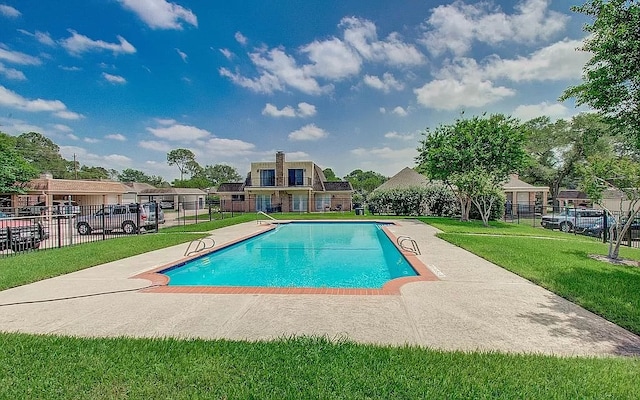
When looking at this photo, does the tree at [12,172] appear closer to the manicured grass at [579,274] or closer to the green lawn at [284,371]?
the green lawn at [284,371]

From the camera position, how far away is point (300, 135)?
110 ft

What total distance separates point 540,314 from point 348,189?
32.3 m

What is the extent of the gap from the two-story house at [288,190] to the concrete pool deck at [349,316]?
28432mm

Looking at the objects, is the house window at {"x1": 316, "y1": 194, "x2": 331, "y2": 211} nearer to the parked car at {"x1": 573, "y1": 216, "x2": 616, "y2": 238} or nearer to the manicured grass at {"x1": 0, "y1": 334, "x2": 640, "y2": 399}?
the parked car at {"x1": 573, "y1": 216, "x2": 616, "y2": 238}

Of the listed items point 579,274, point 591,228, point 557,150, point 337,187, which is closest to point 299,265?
point 579,274

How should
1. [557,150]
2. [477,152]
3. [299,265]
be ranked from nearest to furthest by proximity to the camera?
[299,265]
[477,152]
[557,150]

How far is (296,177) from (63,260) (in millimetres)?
27456

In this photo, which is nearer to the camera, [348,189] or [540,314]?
[540,314]

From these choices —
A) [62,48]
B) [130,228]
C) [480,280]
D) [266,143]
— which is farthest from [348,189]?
[480,280]

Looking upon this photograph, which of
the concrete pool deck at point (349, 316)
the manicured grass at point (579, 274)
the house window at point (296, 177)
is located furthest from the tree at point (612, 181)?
the house window at point (296, 177)

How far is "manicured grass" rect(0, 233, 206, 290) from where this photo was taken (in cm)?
617

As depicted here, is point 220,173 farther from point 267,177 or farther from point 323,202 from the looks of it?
point 323,202

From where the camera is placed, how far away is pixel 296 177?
1364 inches

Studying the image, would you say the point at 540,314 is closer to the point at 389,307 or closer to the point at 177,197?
the point at 389,307
